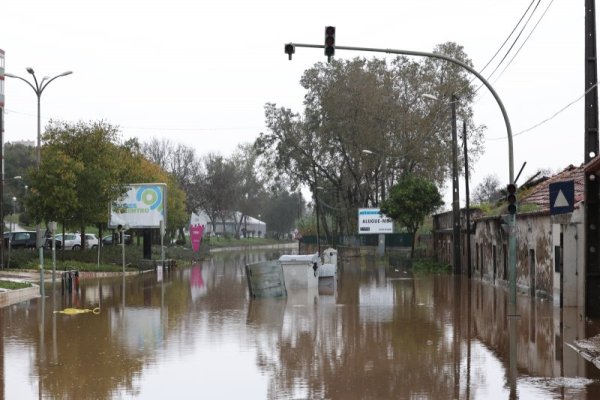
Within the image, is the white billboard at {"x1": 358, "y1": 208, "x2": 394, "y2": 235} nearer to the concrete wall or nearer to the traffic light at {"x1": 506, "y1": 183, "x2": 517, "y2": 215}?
the concrete wall

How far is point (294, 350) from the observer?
→ 635 inches

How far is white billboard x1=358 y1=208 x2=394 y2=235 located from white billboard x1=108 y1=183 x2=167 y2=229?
2170 centimetres

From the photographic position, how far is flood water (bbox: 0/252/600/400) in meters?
12.1

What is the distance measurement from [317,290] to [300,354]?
17.2 metres

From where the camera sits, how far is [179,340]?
17.6 m

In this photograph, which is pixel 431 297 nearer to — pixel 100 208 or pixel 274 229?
pixel 100 208

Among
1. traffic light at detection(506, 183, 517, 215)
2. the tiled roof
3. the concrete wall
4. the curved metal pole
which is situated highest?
the curved metal pole

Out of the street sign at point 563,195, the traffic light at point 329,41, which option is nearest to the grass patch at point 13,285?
the traffic light at point 329,41

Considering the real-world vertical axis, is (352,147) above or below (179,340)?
above

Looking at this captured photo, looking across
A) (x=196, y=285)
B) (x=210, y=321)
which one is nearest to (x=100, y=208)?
(x=196, y=285)

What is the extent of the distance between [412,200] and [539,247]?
26150 mm

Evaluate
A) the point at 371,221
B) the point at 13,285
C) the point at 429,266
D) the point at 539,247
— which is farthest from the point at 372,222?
the point at 13,285

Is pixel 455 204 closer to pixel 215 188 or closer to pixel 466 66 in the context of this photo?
pixel 466 66

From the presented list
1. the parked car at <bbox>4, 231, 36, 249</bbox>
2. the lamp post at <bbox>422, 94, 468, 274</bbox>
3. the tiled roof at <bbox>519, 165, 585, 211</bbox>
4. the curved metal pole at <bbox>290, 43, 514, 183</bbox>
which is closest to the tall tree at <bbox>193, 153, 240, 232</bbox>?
the parked car at <bbox>4, 231, 36, 249</bbox>
